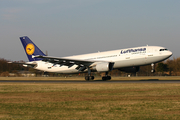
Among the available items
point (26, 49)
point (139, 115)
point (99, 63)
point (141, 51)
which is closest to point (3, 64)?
point (26, 49)

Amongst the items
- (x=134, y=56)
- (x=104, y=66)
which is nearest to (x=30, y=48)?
(x=104, y=66)

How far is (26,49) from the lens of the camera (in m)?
48.1

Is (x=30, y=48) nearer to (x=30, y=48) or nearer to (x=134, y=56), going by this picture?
(x=30, y=48)

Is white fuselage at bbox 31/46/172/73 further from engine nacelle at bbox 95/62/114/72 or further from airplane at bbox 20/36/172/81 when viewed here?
engine nacelle at bbox 95/62/114/72

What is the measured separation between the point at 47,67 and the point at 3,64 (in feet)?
112

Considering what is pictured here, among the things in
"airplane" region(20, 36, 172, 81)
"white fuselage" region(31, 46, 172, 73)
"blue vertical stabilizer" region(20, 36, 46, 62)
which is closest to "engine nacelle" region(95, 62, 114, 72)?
"airplane" region(20, 36, 172, 81)

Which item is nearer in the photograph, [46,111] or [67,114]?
[67,114]

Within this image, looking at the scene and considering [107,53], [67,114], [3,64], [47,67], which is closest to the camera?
[67,114]

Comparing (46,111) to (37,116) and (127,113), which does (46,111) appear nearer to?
(37,116)

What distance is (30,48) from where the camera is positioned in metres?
47.7

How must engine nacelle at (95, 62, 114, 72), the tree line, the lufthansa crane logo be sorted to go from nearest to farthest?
engine nacelle at (95, 62, 114, 72), the lufthansa crane logo, the tree line

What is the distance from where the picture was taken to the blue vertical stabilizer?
47.7 metres

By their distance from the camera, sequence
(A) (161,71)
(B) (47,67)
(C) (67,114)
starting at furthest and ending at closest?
(A) (161,71), (B) (47,67), (C) (67,114)

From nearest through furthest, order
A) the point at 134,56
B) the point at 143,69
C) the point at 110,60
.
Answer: the point at 134,56 < the point at 110,60 < the point at 143,69
